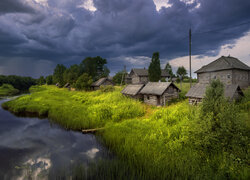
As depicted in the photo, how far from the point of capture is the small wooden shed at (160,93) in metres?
20.3

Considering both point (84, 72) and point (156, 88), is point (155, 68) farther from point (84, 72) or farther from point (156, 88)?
point (84, 72)

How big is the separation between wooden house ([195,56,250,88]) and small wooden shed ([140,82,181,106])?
8.67m

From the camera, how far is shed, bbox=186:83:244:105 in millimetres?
14659

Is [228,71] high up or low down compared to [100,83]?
up

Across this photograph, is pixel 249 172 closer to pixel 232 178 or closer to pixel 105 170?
pixel 232 178

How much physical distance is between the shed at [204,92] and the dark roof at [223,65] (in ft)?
34.0

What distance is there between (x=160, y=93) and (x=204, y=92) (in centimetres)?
608

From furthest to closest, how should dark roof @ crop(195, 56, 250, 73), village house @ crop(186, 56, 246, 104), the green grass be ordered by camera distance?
the green grass → dark roof @ crop(195, 56, 250, 73) → village house @ crop(186, 56, 246, 104)

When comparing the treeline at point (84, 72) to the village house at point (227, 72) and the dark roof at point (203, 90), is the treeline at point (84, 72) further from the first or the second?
the village house at point (227, 72)

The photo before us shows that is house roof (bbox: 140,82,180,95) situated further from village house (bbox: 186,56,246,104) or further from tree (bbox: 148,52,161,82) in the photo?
tree (bbox: 148,52,161,82)

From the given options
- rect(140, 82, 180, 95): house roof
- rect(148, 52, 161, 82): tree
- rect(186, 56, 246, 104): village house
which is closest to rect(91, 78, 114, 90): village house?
rect(148, 52, 161, 82): tree

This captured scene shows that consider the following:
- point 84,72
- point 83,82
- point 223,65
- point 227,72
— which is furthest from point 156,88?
point 84,72

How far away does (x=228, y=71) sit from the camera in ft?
78.6

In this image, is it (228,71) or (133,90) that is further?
(133,90)
